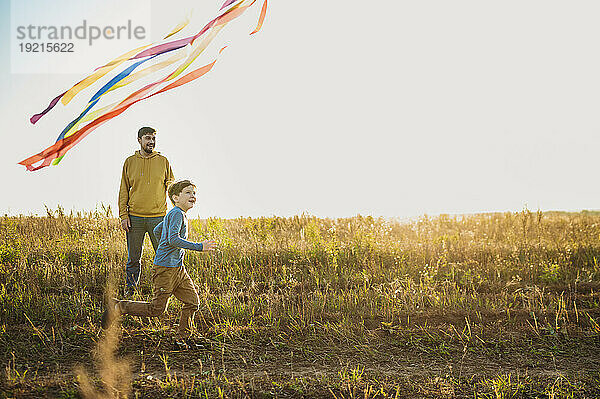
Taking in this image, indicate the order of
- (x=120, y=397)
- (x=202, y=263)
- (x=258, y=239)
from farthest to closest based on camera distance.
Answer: (x=258, y=239) < (x=202, y=263) < (x=120, y=397)

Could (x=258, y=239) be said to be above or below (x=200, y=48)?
below

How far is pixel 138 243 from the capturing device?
746cm

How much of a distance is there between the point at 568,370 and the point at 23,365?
5.60 m

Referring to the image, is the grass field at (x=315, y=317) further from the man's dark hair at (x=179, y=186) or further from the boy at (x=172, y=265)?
the man's dark hair at (x=179, y=186)

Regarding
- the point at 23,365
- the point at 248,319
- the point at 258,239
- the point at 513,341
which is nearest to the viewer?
the point at 23,365

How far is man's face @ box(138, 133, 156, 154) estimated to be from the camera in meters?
7.34

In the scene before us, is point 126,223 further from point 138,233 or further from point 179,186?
point 179,186

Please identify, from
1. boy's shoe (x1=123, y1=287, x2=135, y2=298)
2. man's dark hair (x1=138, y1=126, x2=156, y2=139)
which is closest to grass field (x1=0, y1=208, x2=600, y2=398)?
boy's shoe (x1=123, y1=287, x2=135, y2=298)

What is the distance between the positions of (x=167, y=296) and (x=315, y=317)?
6.72ft

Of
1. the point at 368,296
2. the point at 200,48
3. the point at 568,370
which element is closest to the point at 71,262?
the point at 200,48

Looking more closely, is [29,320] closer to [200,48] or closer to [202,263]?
[202,263]

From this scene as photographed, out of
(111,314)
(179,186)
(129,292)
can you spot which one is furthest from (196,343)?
(129,292)

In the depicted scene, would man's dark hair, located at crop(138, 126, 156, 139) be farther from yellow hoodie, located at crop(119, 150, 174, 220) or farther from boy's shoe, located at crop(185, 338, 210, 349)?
boy's shoe, located at crop(185, 338, 210, 349)

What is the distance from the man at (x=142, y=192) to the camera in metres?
7.36
